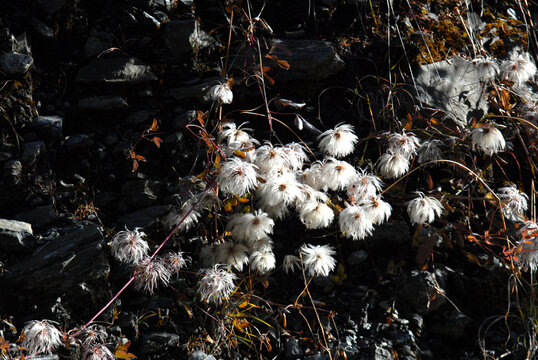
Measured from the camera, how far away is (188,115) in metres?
2.71

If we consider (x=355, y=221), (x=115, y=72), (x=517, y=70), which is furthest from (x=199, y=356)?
(x=517, y=70)

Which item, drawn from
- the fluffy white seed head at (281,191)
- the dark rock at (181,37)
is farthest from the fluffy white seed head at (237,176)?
the dark rock at (181,37)

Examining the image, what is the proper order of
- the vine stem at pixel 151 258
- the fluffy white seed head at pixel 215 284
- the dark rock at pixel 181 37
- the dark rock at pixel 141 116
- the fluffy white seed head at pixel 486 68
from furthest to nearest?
1. the fluffy white seed head at pixel 486 68
2. the dark rock at pixel 181 37
3. the dark rock at pixel 141 116
4. the fluffy white seed head at pixel 215 284
5. the vine stem at pixel 151 258

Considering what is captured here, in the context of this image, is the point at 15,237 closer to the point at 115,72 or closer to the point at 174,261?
the point at 174,261

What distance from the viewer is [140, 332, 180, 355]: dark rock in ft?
7.41

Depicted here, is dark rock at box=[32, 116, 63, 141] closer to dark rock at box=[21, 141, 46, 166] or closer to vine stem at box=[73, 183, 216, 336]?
dark rock at box=[21, 141, 46, 166]

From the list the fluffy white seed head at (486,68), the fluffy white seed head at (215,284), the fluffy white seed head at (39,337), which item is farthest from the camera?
the fluffy white seed head at (486,68)

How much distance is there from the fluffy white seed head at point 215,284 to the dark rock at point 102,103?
0.92m

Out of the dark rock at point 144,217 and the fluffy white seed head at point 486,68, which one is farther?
the fluffy white seed head at point 486,68

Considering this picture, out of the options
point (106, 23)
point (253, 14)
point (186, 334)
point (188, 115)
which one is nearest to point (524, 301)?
point (186, 334)

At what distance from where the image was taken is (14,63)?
2527 mm

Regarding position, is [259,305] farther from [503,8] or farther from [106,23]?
[503,8]

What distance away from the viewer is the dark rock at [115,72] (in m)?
2.68

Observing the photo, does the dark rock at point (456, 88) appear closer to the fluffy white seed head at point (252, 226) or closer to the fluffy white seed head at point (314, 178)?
the fluffy white seed head at point (314, 178)
